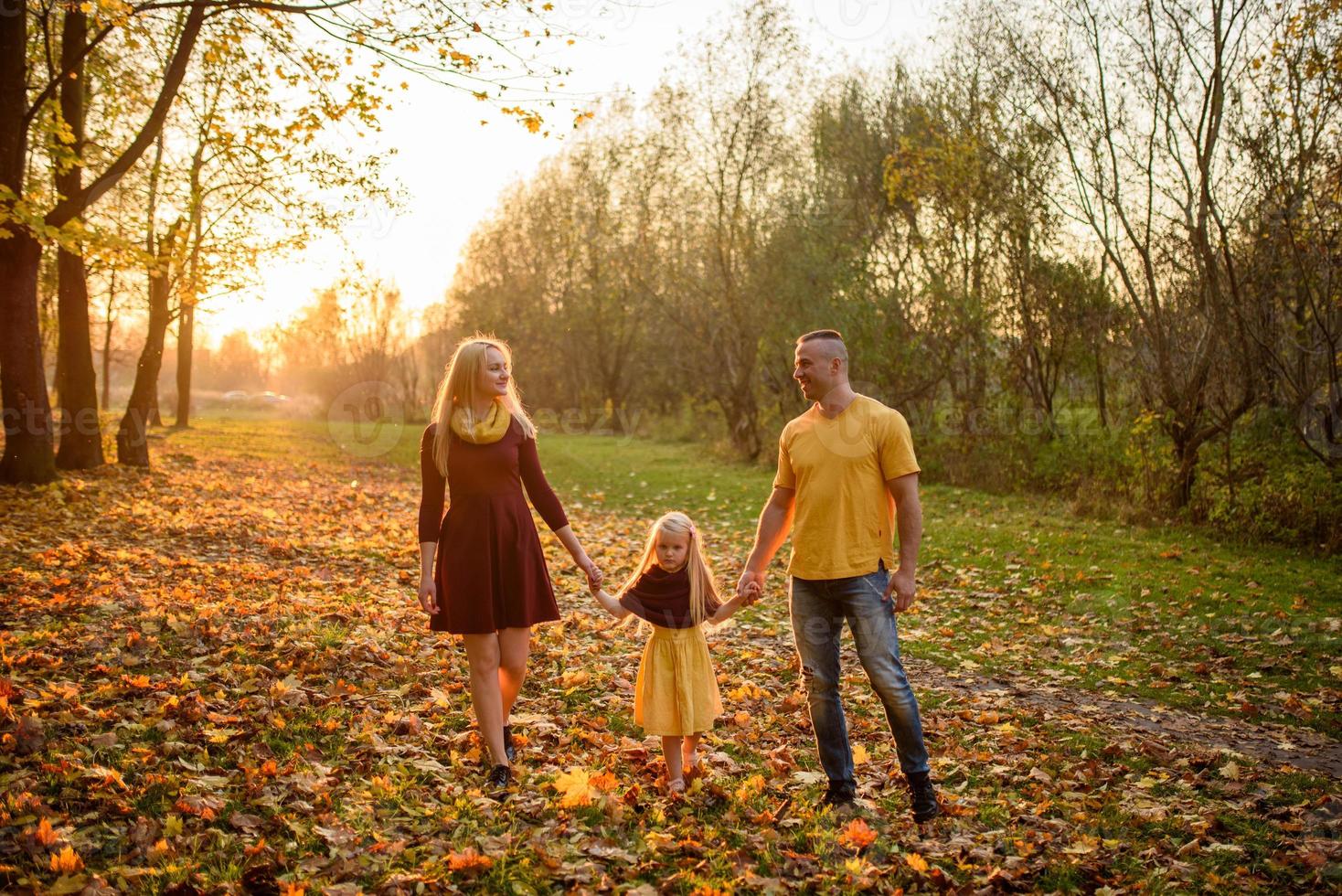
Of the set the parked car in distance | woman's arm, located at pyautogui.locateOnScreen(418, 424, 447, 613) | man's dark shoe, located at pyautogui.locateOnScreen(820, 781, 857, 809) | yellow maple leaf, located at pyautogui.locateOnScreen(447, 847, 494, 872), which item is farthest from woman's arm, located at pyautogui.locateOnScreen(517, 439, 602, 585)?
the parked car in distance

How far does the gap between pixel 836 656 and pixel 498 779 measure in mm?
1790

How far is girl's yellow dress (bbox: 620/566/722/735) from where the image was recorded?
450 cm

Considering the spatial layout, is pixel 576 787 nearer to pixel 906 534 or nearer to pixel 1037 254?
pixel 906 534

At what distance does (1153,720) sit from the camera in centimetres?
618

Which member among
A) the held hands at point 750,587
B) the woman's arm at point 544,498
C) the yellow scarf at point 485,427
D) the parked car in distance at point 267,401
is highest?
the parked car in distance at point 267,401

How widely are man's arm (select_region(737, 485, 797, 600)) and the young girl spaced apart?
0.22m

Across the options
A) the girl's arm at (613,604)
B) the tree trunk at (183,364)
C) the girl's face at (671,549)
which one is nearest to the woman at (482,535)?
the girl's arm at (613,604)

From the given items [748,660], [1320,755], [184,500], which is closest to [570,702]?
[748,660]

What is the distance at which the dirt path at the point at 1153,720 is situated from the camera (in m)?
5.57

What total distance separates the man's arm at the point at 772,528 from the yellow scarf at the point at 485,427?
54.0 inches

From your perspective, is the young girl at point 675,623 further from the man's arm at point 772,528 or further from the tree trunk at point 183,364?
the tree trunk at point 183,364

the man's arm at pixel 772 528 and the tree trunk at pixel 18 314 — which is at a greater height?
the tree trunk at pixel 18 314

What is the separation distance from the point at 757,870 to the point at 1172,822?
2144mm

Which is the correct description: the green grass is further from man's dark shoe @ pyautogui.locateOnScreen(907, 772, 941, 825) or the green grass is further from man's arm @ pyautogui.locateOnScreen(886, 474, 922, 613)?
man's arm @ pyautogui.locateOnScreen(886, 474, 922, 613)
